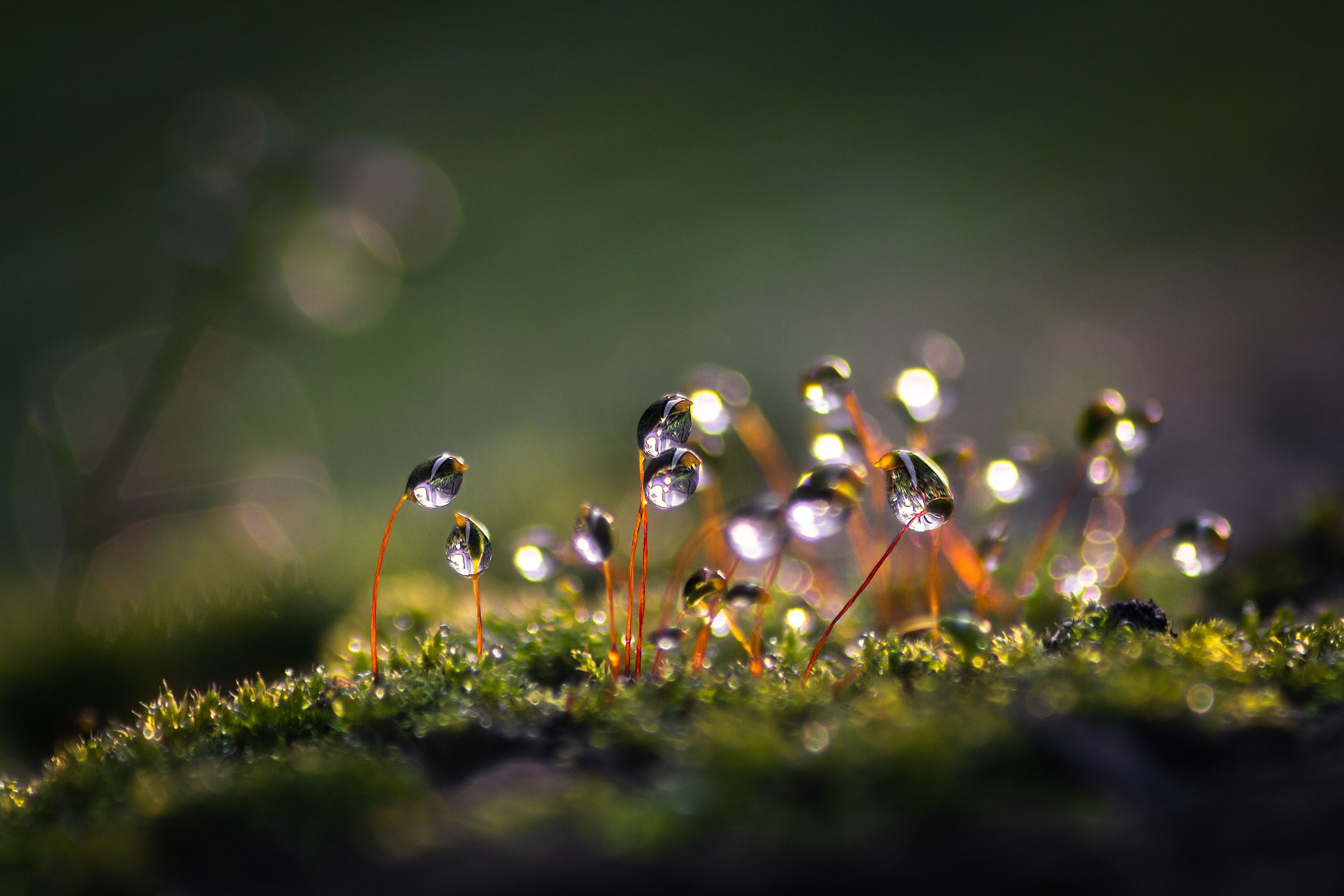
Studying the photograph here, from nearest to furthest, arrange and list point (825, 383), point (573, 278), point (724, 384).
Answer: point (825, 383)
point (724, 384)
point (573, 278)

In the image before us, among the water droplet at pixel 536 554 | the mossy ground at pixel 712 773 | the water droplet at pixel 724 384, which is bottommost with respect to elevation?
the mossy ground at pixel 712 773

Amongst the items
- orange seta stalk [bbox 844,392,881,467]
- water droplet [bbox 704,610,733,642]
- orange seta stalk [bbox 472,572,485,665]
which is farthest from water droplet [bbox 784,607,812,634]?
orange seta stalk [bbox 472,572,485,665]

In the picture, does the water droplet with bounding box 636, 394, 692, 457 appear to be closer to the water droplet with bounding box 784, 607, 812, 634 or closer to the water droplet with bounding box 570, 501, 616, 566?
the water droplet with bounding box 570, 501, 616, 566

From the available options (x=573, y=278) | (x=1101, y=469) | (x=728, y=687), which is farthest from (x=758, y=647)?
(x=573, y=278)

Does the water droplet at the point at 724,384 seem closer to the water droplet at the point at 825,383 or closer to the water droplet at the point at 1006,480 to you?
the water droplet at the point at 825,383

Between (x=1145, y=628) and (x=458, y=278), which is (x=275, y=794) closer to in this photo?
(x=1145, y=628)

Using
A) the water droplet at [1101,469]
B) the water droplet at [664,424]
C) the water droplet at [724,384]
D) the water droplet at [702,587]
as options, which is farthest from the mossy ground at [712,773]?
the water droplet at [724,384]

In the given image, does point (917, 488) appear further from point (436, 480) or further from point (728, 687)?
point (436, 480)
